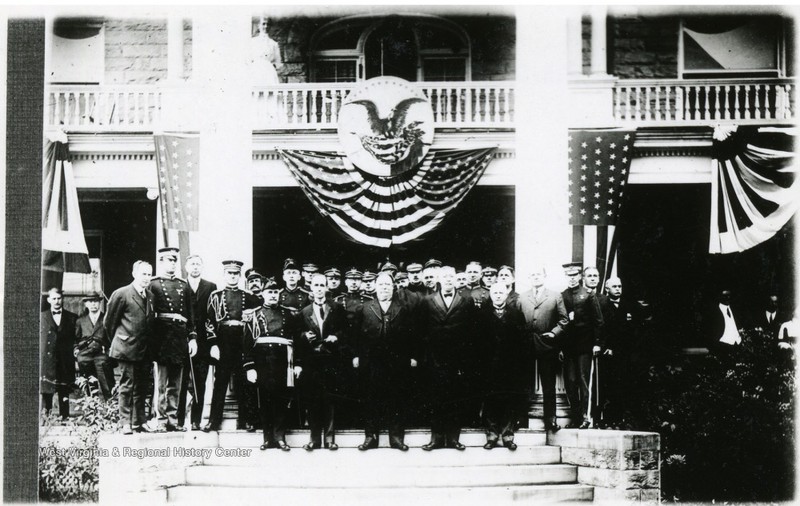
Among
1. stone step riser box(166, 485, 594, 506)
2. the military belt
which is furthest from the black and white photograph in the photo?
stone step riser box(166, 485, 594, 506)

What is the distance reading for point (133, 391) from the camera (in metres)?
6.64

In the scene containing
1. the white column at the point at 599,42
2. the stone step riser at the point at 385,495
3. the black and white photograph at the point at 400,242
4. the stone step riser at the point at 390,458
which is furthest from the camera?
the white column at the point at 599,42

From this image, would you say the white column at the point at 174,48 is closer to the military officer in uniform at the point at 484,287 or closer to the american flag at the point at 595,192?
the military officer in uniform at the point at 484,287

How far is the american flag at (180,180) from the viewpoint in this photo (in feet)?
22.5

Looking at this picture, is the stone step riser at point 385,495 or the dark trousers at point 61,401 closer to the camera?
the stone step riser at point 385,495

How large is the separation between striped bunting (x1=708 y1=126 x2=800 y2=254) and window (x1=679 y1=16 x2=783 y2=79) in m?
0.52

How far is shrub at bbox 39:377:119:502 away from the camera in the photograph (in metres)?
6.52

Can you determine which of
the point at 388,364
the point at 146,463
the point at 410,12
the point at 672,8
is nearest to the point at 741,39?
the point at 672,8

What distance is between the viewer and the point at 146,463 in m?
6.41

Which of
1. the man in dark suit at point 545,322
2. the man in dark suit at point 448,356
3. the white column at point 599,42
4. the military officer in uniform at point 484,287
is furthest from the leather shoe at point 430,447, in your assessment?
the white column at point 599,42

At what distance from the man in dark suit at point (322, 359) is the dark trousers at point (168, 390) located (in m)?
0.99

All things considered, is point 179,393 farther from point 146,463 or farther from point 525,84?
point 525,84

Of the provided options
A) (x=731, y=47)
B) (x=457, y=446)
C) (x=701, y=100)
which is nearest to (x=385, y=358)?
(x=457, y=446)

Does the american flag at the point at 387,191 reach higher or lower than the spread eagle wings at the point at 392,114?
lower
